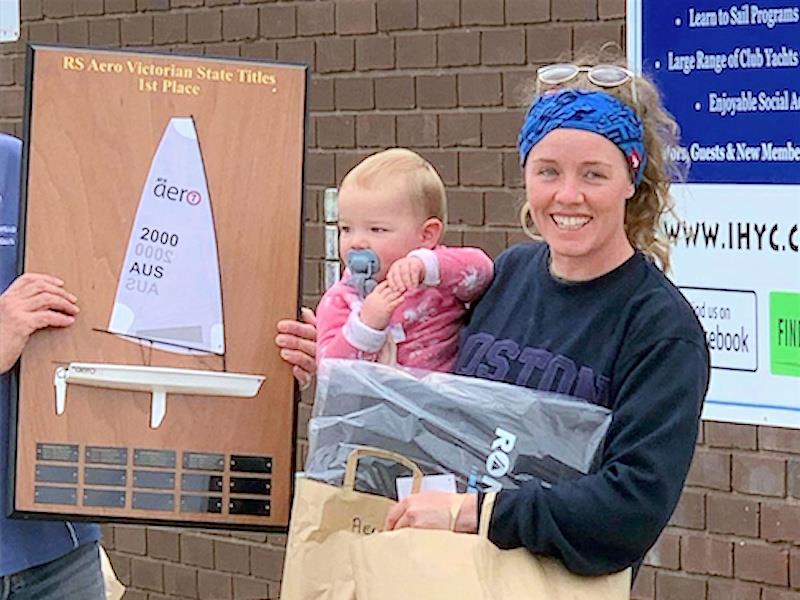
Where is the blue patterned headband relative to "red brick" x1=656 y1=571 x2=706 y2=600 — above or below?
above

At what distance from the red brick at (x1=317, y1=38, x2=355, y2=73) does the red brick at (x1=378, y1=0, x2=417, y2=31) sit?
177mm

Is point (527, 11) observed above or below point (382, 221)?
above

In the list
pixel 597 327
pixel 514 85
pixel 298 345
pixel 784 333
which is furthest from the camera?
pixel 514 85

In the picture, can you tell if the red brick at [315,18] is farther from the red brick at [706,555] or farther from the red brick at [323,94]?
the red brick at [706,555]

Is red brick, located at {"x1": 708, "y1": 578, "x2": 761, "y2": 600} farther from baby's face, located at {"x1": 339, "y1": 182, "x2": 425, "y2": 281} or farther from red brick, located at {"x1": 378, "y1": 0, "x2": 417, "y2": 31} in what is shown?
baby's face, located at {"x1": 339, "y1": 182, "x2": 425, "y2": 281}

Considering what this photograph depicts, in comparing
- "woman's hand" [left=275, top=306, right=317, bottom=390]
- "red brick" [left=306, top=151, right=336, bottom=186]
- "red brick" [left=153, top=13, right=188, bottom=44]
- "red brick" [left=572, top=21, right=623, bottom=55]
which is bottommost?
"woman's hand" [left=275, top=306, right=317, bottom=390]

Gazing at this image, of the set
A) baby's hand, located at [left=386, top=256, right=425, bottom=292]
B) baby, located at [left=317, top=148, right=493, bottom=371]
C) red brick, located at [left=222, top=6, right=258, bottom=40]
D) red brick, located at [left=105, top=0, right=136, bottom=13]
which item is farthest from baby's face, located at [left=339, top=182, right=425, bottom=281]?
red brick, located at [left=105, top=0, right=136, bottom=13]

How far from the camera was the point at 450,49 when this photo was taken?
6.09 metres

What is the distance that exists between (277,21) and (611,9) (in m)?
1.61

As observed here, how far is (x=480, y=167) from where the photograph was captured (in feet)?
19.8

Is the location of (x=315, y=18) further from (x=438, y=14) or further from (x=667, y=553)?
(x=667, y=553)

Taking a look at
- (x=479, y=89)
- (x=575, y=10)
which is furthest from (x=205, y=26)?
(x=575, y=10)

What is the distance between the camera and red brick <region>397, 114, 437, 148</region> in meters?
6.18

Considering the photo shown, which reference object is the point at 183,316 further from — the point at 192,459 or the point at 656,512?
the point at 656,512
